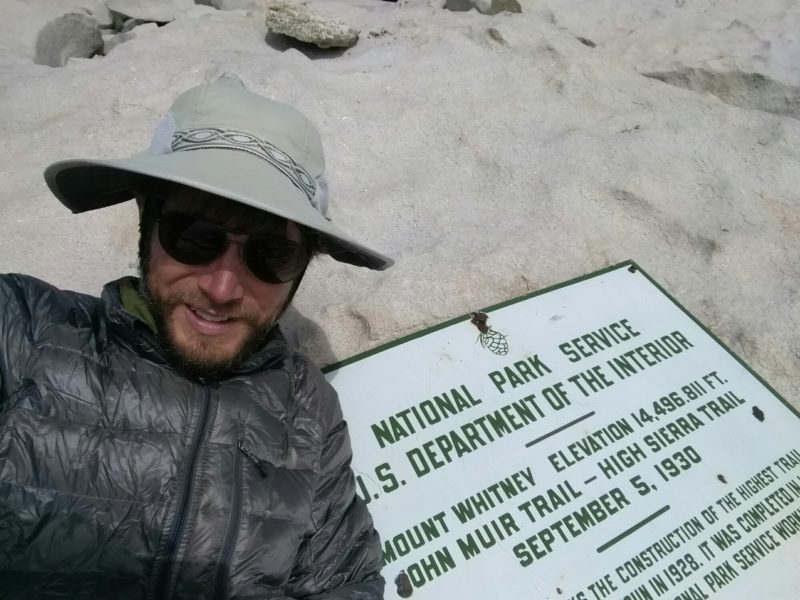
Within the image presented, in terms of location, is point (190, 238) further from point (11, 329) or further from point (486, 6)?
point (486, 6)

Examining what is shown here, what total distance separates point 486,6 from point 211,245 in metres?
3.32

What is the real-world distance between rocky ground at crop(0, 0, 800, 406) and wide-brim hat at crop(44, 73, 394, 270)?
2.26 feet

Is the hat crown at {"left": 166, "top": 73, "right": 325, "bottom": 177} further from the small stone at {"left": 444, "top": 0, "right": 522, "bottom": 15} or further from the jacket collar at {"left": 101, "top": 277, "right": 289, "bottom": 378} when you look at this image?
the small stone at {"left": 444, "top": 0, "right": 522, "bottom": 15}

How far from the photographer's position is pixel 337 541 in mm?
1263

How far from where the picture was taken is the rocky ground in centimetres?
204

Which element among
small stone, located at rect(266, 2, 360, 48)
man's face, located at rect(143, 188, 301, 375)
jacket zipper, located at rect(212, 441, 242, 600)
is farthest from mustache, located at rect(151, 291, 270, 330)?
small stone, located at rect(266, 2, 360, 48)

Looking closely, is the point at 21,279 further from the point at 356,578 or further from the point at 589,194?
the point at 589,194

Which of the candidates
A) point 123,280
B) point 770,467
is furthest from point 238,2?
point 770,467

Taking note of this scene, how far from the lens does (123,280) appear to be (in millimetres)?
1297

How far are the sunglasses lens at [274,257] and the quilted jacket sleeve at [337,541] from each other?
0.33 metres

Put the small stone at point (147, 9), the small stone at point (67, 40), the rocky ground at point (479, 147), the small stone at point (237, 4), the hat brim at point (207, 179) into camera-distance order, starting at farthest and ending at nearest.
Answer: the small stone at point (237, 4)
the small stone at point (147, 9)
the small stone at point (67, 40)
the rocky ground at point (479, 147)
the hat brim at point (207, 179)

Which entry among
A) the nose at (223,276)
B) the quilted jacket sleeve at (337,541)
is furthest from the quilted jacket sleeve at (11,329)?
the quilted jacket sleeve at (337,541)

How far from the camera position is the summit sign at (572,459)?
4.77 feet

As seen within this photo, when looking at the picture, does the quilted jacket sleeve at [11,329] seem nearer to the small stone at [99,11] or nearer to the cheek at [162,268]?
the cheek at [162,268]
